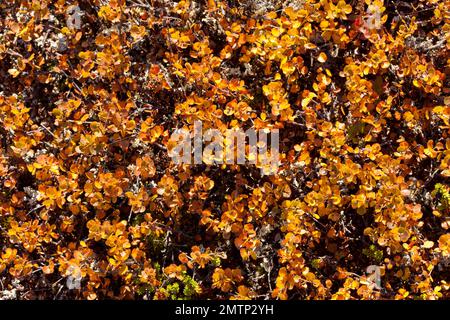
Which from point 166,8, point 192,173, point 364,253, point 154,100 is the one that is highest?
point 166,8

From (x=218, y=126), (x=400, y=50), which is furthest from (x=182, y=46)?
(x=400, y=50)

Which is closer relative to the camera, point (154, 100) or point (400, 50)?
point (400, 50)

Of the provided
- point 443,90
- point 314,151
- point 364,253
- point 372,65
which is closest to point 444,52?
point 443,90

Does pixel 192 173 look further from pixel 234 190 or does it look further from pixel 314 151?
pixel 314 151

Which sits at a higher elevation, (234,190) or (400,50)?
(400,50)

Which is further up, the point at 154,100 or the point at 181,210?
the point at 154,100

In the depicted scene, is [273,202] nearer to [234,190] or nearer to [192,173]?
[234,190]
